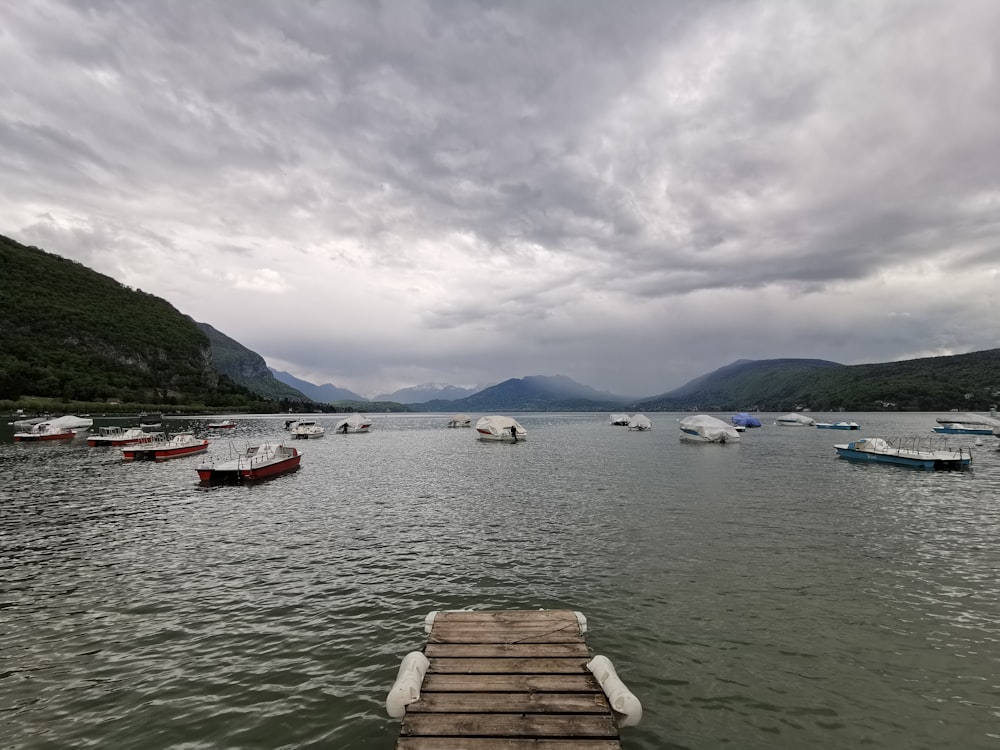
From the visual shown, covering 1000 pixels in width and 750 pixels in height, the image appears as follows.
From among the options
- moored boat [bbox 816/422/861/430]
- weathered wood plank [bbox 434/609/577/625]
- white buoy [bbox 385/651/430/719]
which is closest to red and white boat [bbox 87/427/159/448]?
weathered wood plank [bbox 434/609/577/625]

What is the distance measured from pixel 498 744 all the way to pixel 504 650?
3.39 metres

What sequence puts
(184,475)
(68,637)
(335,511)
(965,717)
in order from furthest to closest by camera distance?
(184,475) < (335,511) < (68,637) < (965,717)

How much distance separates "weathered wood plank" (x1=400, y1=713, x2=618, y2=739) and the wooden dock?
0.7 inches

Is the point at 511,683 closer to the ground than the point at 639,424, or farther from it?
farther from it

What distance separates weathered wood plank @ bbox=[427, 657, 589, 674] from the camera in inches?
394

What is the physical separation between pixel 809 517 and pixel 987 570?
33.3 feet

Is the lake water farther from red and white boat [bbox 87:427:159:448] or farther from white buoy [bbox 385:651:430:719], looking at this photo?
red and white boat [bbox 87:427:159:448]

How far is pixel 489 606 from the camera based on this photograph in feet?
52.5

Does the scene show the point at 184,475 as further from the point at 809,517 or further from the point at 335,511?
the point at 809,517

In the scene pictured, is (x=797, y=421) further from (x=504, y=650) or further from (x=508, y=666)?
(x=508, y=666)

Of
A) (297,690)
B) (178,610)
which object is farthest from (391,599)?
(178,610)

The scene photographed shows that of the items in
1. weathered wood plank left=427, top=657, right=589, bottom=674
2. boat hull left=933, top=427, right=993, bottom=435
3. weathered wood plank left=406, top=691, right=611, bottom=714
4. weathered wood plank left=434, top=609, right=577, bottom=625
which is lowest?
boat hull left=933, top=427, right=993, bottom=435

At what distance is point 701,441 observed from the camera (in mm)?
99250

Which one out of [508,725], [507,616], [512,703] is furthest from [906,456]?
[508,725]
